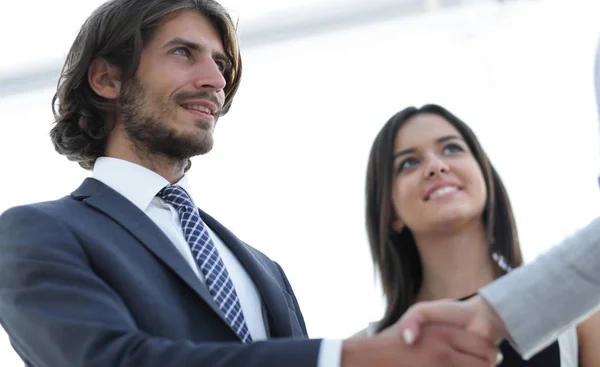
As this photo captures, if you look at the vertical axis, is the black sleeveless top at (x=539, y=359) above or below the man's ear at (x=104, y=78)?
below

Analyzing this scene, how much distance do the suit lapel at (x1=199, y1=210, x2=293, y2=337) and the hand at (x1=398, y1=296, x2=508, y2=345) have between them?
15.0 inches

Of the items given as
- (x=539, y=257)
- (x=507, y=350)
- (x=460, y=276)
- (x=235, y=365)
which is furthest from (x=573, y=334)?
(x=235, y=365)

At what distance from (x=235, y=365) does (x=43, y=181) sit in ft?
10.9

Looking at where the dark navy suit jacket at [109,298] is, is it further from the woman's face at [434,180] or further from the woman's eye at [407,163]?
the woman's eye at [407,163]

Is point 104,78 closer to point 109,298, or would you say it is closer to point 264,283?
point 264,283

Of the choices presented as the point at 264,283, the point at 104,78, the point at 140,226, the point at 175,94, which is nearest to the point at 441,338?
the point at 264,283

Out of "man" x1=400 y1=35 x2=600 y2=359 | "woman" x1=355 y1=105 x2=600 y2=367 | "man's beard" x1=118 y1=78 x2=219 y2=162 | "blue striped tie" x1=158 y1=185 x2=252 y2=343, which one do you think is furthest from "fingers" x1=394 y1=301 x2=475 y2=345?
"man's beard" x1=118 y1=78 x2=219 y2=162

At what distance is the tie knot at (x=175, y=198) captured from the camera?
200 cm

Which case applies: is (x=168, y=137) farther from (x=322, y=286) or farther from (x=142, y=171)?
(x=322, y=286)

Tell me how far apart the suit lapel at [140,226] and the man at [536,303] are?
16.8 inches

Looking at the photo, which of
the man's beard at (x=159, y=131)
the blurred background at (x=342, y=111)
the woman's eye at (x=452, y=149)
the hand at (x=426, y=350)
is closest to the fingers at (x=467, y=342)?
the hand at (x=426, y=350)

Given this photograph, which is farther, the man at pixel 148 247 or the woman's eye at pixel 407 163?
the woman's eye at pixel 407 163

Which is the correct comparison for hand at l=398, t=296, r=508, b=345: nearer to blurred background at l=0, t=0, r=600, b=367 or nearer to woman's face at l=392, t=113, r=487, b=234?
woman's face at l=392, t=113, r=487, b=234

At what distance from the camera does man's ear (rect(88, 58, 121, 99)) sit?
87.2 inches
